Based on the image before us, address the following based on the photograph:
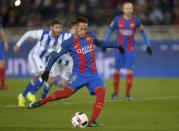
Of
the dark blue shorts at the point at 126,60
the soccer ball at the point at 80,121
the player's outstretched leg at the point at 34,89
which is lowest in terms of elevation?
the player's outstretched leg at the point at 34,89

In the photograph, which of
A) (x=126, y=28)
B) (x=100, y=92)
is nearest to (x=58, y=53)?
(x=100, y=92)

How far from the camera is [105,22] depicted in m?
30.7

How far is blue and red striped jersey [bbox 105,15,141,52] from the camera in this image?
21109 mm

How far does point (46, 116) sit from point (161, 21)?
A: 15.0 meters

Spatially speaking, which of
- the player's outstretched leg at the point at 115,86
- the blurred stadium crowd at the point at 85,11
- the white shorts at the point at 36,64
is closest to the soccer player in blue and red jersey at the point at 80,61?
the white shorts at the point at 36,64

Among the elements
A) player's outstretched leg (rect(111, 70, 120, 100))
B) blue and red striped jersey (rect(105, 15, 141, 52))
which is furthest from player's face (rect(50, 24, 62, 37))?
player's outstretched leg (rect(111, 70, 120, 100))

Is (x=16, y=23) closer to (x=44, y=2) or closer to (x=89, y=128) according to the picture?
(x=44, y=2)

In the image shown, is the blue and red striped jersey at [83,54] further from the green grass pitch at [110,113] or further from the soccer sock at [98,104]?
the green grass pitch at [110,113]

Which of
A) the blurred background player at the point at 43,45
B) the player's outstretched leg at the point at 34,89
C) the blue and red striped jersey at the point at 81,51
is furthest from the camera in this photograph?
the blurred background player at the point at 43,45

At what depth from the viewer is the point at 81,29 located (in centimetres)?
1491

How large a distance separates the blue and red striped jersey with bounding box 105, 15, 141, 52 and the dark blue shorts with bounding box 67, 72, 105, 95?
623 cm

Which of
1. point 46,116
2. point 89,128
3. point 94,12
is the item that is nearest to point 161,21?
point 94,12

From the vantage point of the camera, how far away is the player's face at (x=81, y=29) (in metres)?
14.8

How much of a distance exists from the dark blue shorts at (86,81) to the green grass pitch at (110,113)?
0.77m
